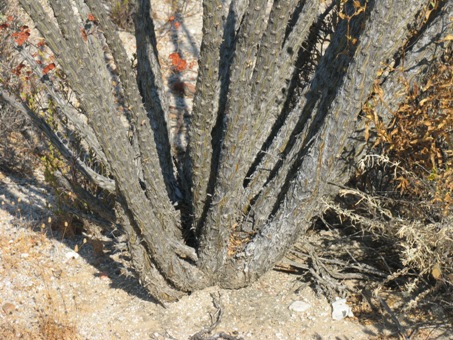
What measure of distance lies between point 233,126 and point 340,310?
1346 millimetres

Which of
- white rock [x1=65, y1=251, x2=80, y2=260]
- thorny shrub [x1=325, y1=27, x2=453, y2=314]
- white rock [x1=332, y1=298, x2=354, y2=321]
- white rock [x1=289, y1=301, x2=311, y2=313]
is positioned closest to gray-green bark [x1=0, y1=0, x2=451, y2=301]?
thorny shrub [x1=325, y1=27, x2=453, y2=314]

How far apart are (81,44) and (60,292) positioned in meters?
1.83

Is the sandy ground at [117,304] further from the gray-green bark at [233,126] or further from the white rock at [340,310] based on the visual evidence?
the gray-green bark at [233,126]

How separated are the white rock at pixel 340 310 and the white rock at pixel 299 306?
161 mm

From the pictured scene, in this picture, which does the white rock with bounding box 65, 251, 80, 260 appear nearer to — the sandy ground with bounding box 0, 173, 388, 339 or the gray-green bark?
the sandy ground with bounding box 0, 173, 388, 339

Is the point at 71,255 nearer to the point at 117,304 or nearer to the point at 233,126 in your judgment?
the point at 117,304

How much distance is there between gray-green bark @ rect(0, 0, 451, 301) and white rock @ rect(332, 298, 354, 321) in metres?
0.48

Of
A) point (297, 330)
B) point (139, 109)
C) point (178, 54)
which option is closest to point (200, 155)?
point (139, 109)

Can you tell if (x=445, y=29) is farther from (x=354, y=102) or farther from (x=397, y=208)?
(x=397, y=208)

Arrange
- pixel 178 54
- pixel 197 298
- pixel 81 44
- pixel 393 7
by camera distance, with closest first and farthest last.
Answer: pixel 81 44 → pixel 393 7 → pixel 197 298 → pixel 178 54

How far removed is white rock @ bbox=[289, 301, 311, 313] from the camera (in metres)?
3.90

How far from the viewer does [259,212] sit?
4035 mm

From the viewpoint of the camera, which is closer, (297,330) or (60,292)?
(297,330)

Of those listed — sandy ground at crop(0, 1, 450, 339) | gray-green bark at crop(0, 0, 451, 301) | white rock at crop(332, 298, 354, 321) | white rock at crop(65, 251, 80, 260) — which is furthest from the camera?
white rock at crop(65, 251, 80, 260)
